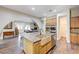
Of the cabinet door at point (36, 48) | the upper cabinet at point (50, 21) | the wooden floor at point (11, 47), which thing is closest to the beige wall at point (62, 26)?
the upper cabinet at point (50, 21)

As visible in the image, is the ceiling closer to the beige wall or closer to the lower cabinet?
the beige wall

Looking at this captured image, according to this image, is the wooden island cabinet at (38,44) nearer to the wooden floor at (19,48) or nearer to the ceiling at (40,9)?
the wooden floor at (19,48)

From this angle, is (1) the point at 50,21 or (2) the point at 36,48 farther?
(1) the point at 50,21

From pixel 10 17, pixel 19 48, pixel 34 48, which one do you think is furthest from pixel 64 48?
pixel 10 17

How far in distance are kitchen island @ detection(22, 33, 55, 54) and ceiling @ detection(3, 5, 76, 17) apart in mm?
416

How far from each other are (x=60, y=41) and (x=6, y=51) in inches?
39.1

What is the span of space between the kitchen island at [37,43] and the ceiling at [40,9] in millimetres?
416

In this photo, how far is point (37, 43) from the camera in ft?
5.41

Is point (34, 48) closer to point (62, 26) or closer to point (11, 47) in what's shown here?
point (11, 47)

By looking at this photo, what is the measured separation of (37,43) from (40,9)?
0.61 m

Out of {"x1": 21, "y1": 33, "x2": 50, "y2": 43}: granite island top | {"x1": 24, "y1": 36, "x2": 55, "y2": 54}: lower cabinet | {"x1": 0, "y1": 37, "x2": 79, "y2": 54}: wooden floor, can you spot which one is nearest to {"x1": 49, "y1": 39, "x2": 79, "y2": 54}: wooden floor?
{"x1": 0, "y1": 37, "x2": 79, "y2": 54}: wooden floor

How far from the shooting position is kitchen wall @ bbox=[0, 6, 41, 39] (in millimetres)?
1553

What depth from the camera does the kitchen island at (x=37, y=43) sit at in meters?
1.60
